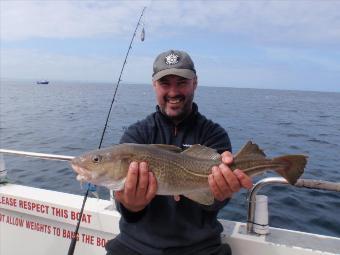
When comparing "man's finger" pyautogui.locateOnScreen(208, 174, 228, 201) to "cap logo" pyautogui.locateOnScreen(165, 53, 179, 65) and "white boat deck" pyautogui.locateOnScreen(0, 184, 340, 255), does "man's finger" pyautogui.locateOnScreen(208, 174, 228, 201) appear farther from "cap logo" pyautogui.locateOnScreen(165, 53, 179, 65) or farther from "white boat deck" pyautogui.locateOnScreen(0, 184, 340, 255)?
"cap logo" pyautogui.locateOnScreen(165, 53, 179, 65)

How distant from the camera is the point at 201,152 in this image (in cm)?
312

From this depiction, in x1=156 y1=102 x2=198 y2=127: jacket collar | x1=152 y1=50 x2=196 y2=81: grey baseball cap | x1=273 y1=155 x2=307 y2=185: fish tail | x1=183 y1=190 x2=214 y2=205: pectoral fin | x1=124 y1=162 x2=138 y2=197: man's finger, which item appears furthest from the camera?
x1=156 y1=102 x2=198 y2=127: jacket collar

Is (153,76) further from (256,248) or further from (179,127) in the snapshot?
(256,248)

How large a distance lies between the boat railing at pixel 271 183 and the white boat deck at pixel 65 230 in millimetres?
165

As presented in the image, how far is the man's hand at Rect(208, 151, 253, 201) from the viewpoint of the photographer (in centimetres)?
300

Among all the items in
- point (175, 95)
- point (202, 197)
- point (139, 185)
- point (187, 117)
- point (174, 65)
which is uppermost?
point (174, 65)

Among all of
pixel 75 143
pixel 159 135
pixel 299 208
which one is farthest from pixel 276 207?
pixel 75 143

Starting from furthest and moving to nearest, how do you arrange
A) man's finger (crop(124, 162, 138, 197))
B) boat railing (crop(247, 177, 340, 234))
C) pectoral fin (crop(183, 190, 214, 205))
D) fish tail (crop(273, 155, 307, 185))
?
boat railing (crop(247, 177, 340, 234))
pectoral fin (crop(183, 190, 214, 205))
fish tail (crop(273, 155, 307, 185))
man's finger (crop(124, 162, 138, 197))

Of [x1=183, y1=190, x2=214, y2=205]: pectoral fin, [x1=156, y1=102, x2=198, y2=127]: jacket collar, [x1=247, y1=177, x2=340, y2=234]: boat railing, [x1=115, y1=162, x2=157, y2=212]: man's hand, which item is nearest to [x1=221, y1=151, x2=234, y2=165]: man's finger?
[x1=183, y1=190, x2=214, y2=205]: pectoral fin

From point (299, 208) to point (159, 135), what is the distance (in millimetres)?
6312

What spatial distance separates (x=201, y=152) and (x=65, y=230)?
8.39 ft

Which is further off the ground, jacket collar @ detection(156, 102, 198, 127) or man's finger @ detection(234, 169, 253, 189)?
jacket collar @ detection(156, 102, 198, 127)

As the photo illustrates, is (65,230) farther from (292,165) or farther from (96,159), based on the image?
(292,165)

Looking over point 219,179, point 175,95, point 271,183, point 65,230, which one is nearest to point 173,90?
Result: point 175,95
